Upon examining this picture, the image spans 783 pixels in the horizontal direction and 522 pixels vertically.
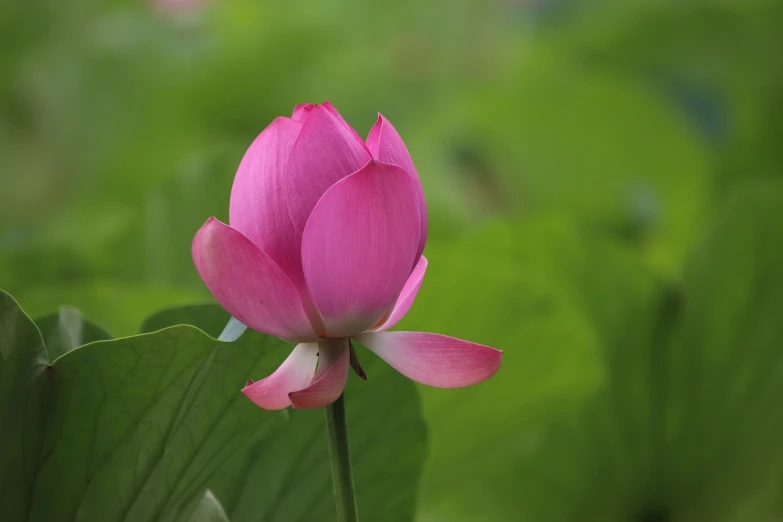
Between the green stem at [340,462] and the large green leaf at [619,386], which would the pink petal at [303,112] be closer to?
the green stem at [340,462]

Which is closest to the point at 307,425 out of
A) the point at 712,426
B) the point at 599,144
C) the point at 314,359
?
the point at 314,359

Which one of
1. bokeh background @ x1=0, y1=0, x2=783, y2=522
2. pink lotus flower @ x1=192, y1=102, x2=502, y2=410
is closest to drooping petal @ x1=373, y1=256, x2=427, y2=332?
pink lotus flower @ x1=192, y1=102, x2=502, y2=410

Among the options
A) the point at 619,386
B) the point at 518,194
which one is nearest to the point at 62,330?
the point at 619,386

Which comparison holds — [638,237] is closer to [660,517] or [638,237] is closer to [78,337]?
[660,517]

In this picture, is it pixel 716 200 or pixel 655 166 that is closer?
pixel 716 200

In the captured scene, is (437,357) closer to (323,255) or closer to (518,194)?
(323,255)

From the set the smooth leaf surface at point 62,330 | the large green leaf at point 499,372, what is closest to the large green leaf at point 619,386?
the large green leaf at point 499,372
